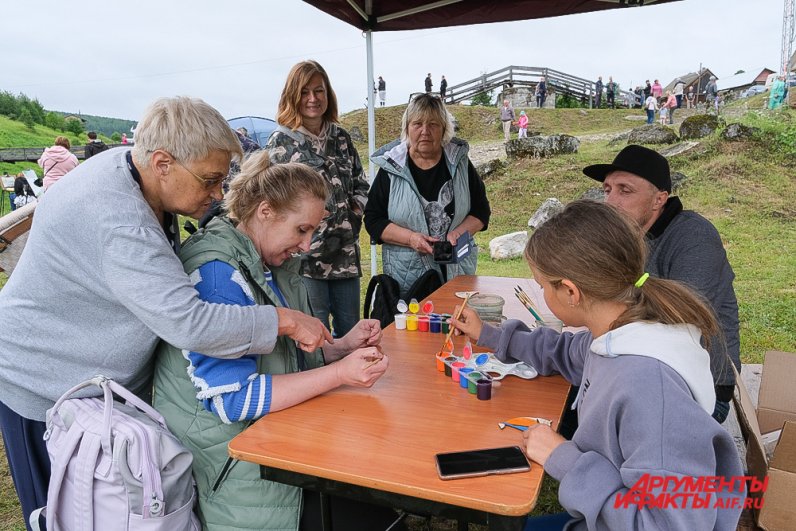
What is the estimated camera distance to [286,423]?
54.5 inches

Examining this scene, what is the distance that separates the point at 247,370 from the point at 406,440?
0.46 metres

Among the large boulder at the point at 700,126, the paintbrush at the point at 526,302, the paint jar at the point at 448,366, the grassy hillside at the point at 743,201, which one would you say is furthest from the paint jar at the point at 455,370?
the large boulder at the point at 700,126

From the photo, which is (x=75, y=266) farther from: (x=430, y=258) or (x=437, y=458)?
(x=430, y=258)

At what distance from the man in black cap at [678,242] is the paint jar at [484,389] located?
0.91 meters

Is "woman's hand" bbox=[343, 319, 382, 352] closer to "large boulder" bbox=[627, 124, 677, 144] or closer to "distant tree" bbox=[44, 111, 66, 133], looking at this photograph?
"large boulder" bbox=[627, 124, 677, 144]

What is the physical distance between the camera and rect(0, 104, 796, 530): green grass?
17.9ft

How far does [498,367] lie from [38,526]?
54.8 inches

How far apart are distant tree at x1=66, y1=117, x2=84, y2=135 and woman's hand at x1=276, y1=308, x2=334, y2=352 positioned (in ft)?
137

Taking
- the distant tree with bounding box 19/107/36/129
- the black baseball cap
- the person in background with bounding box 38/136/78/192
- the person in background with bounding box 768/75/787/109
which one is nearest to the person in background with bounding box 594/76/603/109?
the person in background with bounding box 768/75/787/109

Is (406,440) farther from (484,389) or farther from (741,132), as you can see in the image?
(741,132)

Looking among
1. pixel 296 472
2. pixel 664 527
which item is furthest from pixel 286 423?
pixel 664 527

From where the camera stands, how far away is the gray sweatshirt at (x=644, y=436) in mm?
1003

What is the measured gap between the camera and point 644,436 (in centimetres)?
102

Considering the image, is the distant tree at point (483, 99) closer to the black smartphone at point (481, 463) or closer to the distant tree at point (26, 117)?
the black smartphone at point (481, 463)
